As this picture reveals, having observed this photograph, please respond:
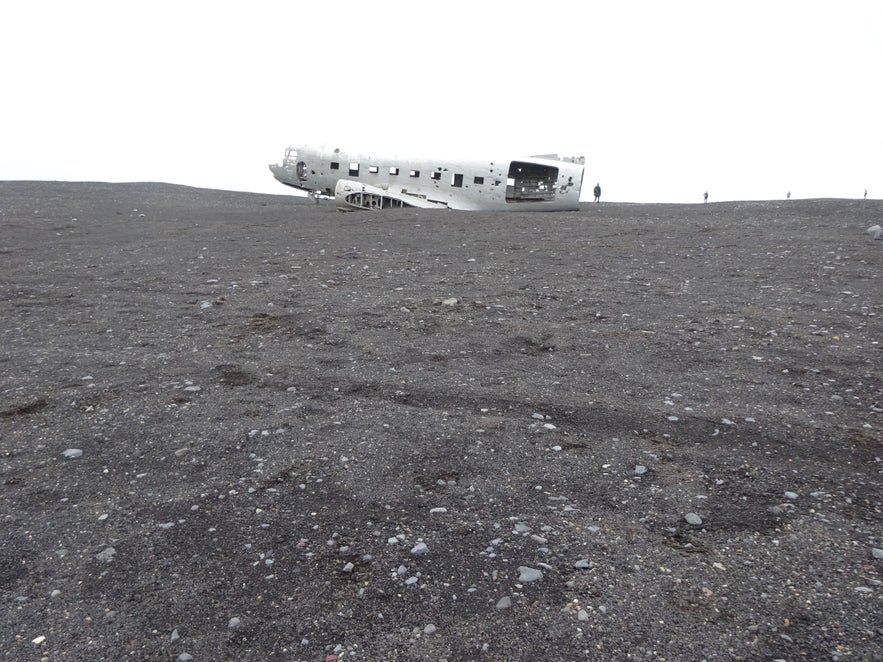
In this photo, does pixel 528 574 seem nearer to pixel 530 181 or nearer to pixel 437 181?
pixel 437 181

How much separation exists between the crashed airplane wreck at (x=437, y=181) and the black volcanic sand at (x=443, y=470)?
515 inches

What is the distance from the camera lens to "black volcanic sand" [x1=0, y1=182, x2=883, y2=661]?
114 inches

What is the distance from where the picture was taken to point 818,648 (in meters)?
2.67

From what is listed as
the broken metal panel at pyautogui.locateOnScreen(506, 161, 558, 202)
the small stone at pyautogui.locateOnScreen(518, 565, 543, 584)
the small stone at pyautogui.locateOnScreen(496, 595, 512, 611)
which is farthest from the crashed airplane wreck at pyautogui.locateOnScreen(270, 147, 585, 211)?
the small stone at pyautogui.locateOnScreen(496, 595, 512, 611)

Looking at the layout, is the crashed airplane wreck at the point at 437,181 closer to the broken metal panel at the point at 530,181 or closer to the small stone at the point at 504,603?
the broken metal panel at the point at 530,181

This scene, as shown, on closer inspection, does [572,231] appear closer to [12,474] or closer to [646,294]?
[646,294]

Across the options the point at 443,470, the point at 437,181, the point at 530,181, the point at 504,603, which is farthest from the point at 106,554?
the point at 530,181

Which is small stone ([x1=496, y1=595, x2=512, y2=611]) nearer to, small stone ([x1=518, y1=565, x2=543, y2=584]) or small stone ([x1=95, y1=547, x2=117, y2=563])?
small stone ([x1=518, y1=565, x2=543, y2=584])

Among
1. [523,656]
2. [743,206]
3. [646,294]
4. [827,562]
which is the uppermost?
[743,206]

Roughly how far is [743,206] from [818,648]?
2021 centimetres

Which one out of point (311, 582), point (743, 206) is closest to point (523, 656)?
point (311, 582)

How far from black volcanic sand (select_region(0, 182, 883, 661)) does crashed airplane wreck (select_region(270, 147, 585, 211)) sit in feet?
42.9

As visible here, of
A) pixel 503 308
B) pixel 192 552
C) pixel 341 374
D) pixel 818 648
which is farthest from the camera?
pixel 503 308

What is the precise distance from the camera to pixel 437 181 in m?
22.3
